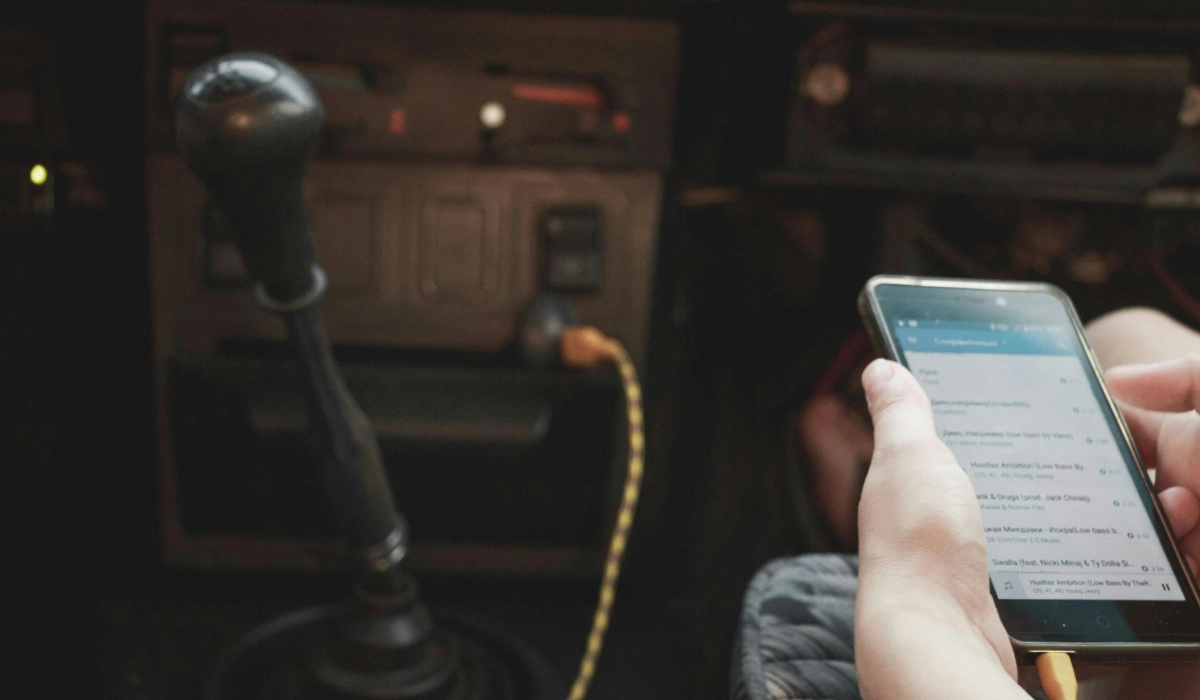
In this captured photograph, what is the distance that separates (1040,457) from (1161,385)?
0.08 meters

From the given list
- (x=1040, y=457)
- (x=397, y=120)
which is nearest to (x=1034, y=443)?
(x=1040, y=457)

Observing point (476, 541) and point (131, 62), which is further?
point (476, 541)

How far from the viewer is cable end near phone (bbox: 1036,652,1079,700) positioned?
0.34 metres

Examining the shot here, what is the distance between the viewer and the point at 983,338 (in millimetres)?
438

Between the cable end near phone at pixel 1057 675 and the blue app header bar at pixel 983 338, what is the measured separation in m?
0.14

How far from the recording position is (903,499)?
319 mm

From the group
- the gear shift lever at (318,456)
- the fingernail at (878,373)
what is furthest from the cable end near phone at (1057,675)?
the gear shift lever at (318,456)

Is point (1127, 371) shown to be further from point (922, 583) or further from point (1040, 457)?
point (922, 583)

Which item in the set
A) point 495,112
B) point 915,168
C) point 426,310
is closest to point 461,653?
point 426,310

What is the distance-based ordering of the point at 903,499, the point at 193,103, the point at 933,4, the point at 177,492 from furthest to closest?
1. the point at 177,492
2. the point at 933,4
3. the point at 193,103
4. the point at 903,499

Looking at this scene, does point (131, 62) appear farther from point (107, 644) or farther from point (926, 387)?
point (926, 387)

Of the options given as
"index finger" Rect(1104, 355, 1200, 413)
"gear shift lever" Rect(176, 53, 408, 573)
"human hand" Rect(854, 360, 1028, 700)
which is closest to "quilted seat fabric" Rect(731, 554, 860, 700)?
"human hand" Rect(854, 360, 1028, 700)

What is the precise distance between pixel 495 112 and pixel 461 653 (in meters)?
0.42

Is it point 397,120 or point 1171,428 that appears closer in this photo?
point 1171,428
